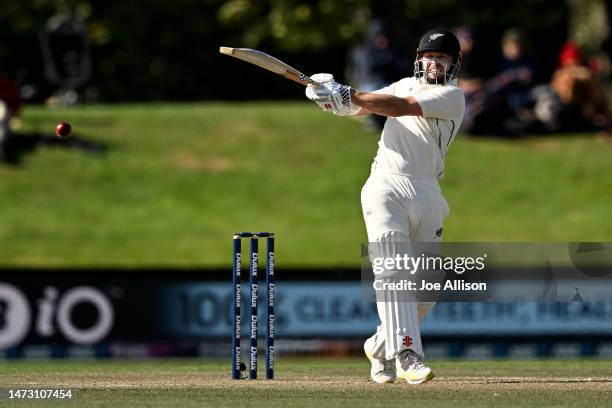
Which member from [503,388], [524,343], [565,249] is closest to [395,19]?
[565,249]

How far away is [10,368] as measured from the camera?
34.1ft

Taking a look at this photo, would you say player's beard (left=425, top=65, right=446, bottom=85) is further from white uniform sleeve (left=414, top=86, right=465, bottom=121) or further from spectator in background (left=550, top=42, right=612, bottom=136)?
spectator in background (left=550, top=42, right=612, bottom=136)

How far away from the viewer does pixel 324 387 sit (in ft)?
27.0

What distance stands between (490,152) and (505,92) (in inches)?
45.9

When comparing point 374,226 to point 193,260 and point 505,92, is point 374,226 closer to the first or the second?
point 193,260

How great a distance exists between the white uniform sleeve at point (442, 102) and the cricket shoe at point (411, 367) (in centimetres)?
129

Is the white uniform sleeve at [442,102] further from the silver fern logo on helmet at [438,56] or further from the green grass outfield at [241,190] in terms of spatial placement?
the green grass outfield at [241,190]

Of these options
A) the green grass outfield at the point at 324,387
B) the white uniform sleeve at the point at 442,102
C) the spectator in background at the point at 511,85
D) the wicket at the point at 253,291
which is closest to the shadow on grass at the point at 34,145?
the spectator in background at the point at 511,85

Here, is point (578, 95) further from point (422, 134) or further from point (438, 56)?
point (422, 134)

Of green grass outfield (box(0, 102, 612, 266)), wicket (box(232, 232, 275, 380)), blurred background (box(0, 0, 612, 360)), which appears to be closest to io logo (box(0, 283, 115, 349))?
blurred background (box(0, 0, 612, 360))

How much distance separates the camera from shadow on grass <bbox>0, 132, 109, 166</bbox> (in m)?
20.5

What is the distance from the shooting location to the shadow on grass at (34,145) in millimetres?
20453

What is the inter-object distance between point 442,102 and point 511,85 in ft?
38.3

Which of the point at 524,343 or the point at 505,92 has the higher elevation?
the point at 505,92
